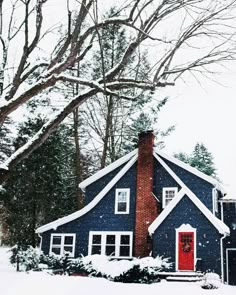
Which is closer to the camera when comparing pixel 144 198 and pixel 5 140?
pixel 144 198

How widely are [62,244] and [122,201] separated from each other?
14.4 ft

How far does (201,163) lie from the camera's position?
4844 centimetres

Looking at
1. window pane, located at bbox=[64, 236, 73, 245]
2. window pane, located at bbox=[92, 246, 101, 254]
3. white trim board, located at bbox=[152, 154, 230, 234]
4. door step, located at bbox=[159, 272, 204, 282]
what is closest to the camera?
door step, located at bbox=[159, 272, 204, 282]

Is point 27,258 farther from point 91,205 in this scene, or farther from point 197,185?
point 197,185

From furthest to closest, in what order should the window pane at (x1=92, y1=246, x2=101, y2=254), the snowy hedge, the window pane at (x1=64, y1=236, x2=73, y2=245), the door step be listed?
the window pane at (x1=64, y1=236, x2=73, y2=245)
the window pane at (x1=92, y1=246, x2=101, y2=254)
the door step
the snowy hedge

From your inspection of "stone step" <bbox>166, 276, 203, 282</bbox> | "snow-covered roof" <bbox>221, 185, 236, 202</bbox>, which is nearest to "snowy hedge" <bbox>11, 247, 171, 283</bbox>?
"stone step" <bbox>166, 276, 203, 282</bbox>

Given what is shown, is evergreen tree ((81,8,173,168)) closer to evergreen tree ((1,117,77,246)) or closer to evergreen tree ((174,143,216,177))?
evergreen tree ((1,117,77,246))

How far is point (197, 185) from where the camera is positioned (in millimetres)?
23422

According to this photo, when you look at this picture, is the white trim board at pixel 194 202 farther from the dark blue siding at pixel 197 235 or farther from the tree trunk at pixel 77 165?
the tree trunk at pixel 77 165

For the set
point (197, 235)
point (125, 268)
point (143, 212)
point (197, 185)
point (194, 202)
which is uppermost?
point (197, 185)

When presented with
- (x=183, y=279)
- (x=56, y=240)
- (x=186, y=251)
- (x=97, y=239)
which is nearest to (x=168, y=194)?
(x=186, y=251)

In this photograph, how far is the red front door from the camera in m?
20.5

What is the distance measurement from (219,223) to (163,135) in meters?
15.3

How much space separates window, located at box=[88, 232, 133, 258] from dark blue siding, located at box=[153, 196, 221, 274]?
7.66 ft
